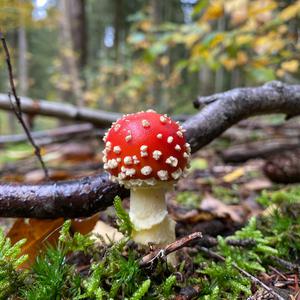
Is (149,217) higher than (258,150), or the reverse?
(149,217)

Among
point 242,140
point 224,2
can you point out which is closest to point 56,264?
point 224,2

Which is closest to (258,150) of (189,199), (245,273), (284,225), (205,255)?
(189,199)

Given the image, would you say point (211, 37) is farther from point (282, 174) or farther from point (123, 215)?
point (123, 215)

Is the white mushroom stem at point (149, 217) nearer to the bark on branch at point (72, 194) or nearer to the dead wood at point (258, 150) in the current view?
the bark on branch at point (72, 194)

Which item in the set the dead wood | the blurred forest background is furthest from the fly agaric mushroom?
the dead wood

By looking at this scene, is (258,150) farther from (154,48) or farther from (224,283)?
(224,283)
